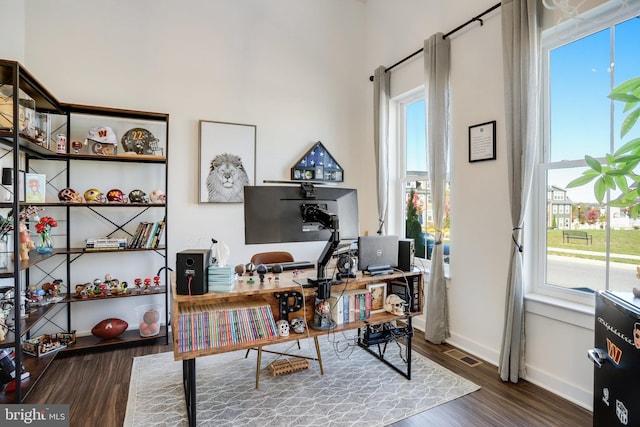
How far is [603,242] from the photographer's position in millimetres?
2234

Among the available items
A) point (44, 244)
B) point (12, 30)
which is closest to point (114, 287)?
point (44, 244)

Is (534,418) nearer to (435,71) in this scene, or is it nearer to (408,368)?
(408,368)

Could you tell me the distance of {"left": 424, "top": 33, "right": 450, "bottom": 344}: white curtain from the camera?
10.4 ft

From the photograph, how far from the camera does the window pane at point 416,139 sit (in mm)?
3840

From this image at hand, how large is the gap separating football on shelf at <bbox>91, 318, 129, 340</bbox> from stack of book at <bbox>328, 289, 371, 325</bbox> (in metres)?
2.14

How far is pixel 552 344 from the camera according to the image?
2363 mm

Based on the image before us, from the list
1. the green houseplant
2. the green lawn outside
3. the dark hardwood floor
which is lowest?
the dark hardwood floor

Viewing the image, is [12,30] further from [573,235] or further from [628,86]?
[573,235]

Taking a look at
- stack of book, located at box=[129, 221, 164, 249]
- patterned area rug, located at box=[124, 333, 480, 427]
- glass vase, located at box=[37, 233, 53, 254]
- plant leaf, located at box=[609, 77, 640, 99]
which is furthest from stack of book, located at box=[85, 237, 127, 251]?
plant leaf, located at box=[609, 77, 640, 99]

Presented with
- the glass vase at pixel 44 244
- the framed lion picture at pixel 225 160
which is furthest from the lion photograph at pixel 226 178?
the glass vase at pixel 44 244

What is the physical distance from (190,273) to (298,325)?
750 mm

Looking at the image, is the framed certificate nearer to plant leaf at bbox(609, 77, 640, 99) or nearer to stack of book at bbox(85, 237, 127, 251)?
plant leaf at bbox(609, 77, 640, 99)

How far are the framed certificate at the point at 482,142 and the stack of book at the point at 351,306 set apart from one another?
156cm

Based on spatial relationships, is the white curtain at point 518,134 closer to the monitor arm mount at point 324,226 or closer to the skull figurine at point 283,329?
the monitor arm mount at point 324,226
